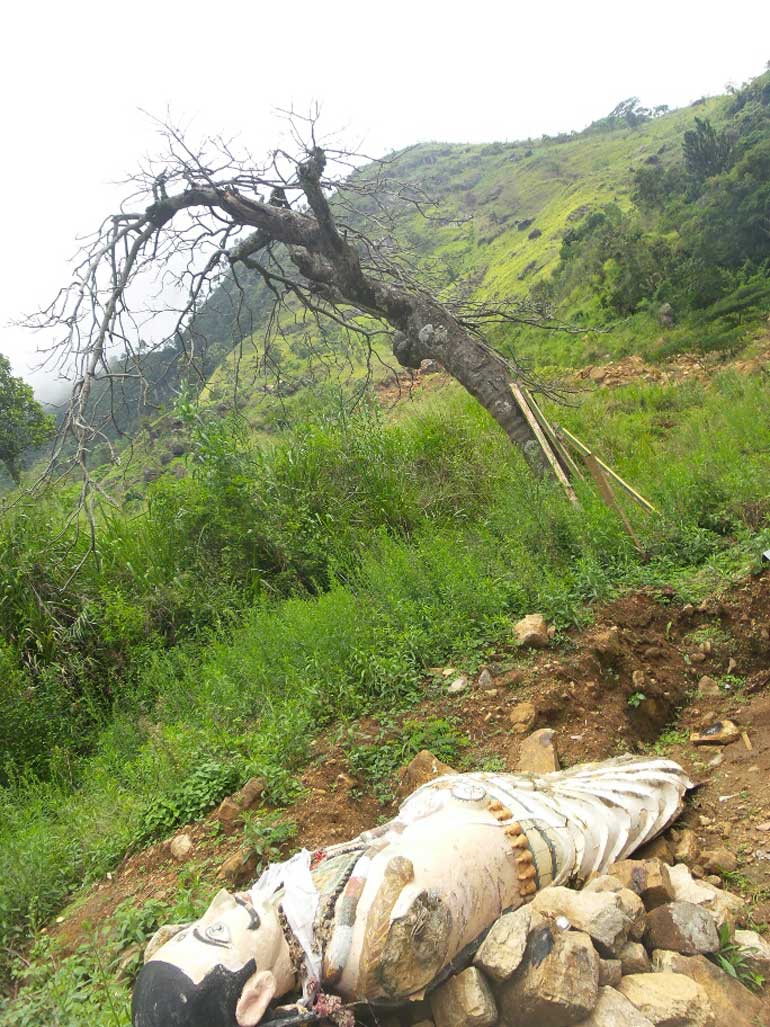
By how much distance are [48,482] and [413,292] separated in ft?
12.9

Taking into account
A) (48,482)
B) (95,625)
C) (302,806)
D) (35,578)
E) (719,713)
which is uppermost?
(48,482)

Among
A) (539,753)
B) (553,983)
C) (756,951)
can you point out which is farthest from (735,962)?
(539,753)

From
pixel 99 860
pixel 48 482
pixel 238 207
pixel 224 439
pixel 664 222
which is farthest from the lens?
pixel 664 222

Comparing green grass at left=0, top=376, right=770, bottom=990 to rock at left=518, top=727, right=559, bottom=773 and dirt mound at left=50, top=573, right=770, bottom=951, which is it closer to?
dirt mound at left=50, top=573, right=770, bottom=951

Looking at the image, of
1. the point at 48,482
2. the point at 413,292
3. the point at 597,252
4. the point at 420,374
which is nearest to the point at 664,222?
the point at 597,252

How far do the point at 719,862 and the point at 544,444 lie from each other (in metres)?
4.15

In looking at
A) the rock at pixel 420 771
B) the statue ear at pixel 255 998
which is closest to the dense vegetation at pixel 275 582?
the rock at pixel 420 771

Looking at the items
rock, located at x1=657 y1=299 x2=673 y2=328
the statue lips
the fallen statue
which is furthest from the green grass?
rock, located at x1=657 y1=299 x2=673 y2=328

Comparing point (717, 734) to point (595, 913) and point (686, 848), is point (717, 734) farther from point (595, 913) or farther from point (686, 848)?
point (595, 913)

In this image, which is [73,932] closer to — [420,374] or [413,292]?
[413,292]

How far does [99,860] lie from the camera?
3.03 metres

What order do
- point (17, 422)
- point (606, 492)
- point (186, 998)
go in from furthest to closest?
1. point (17, 422)
2. point (606, 492)
3. point (186, 998)

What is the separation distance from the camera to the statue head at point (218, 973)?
1573mm

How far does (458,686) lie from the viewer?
3551 millimetres
